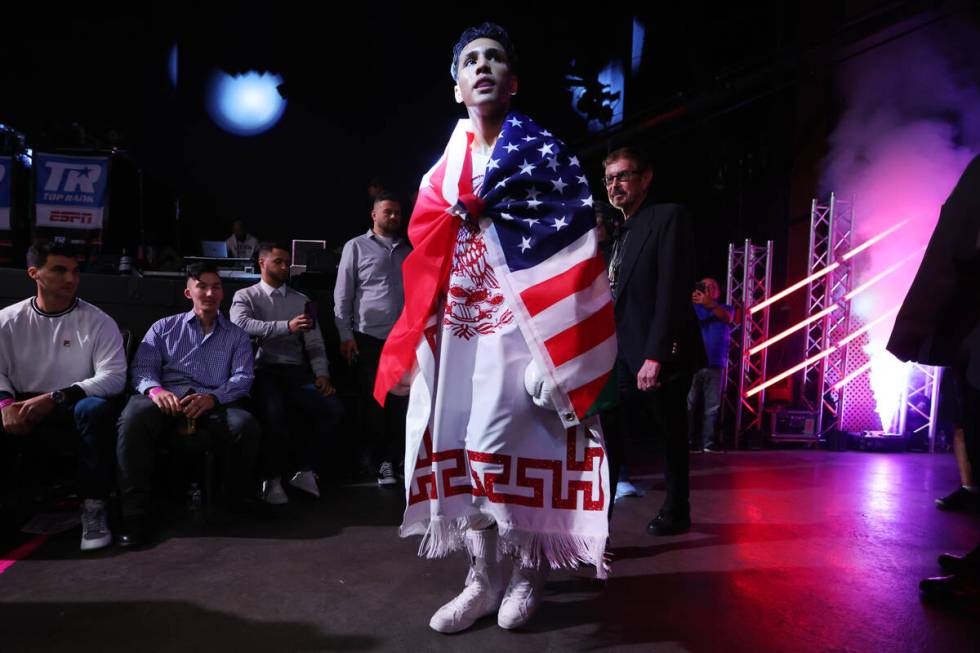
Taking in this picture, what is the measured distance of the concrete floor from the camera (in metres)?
1.69

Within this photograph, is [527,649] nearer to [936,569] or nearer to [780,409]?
[936,569]

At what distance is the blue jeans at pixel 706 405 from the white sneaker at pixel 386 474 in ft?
9.56

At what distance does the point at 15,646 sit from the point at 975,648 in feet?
8.65

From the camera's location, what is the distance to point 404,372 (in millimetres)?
1732

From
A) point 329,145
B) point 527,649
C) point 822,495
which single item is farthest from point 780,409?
point 329,145

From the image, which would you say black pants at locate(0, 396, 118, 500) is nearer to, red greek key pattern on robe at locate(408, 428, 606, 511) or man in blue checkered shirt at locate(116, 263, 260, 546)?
man in blue checkered shirt at locate(116, 263, 260, 546)

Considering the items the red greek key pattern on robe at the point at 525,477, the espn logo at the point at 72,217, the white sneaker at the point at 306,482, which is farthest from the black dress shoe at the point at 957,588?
the espn logo at the point at 72,217

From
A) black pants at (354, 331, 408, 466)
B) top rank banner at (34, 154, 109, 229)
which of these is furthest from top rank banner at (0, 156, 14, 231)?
black pants at (354, 331, 408, 466)

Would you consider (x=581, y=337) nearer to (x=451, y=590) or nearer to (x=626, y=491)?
(x=451, y=590)

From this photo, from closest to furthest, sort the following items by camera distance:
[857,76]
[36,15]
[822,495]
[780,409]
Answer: [822,495] < [780,409] < [857,76] < [36,15]

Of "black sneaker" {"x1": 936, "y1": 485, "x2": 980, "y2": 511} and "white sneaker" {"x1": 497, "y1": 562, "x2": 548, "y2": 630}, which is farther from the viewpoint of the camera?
"black sneaker" {"x1": 936, "y1": 485, "x2": 980, "y2": 511}

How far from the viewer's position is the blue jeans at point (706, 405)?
529 centimetres

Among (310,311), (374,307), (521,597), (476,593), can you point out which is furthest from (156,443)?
(521,597)

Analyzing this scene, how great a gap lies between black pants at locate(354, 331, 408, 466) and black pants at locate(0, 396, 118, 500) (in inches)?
54.4
